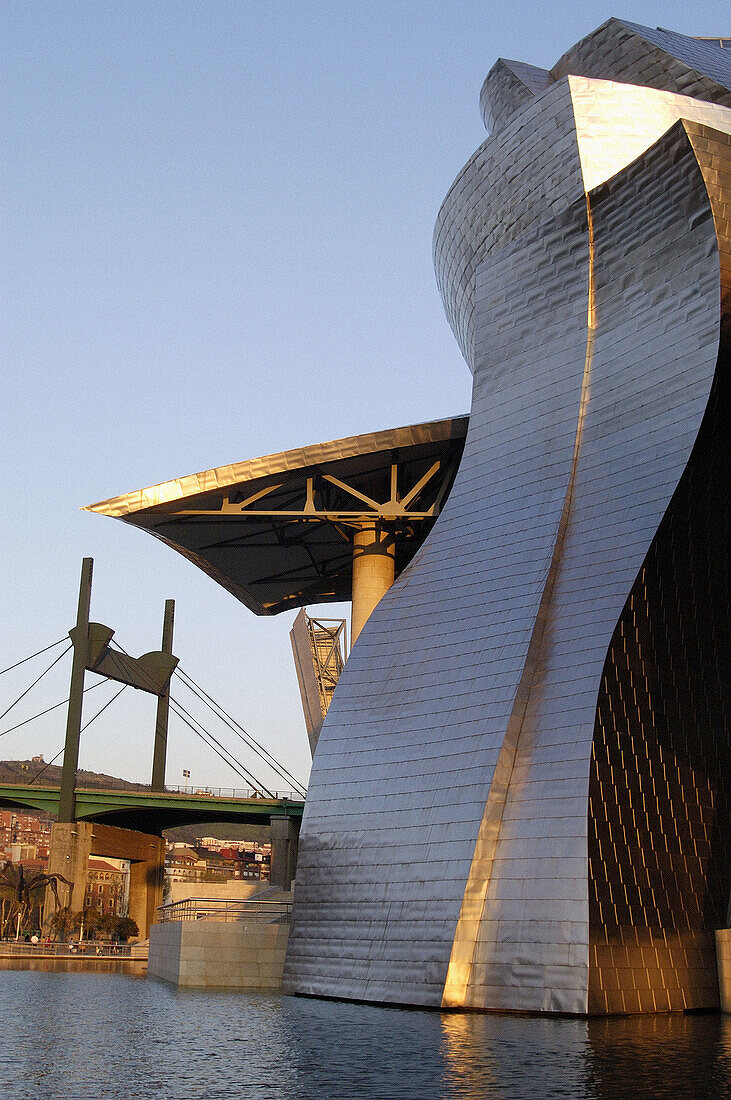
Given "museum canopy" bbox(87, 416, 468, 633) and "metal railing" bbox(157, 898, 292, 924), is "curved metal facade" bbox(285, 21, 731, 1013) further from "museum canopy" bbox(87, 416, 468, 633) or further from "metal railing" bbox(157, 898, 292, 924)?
"museum canopy" bbox(87, 416, 468, 633)

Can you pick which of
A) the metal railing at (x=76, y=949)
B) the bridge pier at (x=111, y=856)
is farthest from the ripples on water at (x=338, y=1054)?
the bridge pier at (x=111, y=856)

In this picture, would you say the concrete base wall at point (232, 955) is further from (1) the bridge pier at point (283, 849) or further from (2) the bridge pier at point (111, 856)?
(2) the bridge pier at point (111, 856)

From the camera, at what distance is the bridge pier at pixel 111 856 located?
150 feet

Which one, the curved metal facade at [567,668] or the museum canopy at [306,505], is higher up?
the museum canopy at [306,505]

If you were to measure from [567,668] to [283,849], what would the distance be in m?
23.7

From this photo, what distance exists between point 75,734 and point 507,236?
34.9 metres

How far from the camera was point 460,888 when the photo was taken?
15469mm

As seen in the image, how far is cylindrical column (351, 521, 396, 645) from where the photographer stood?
26.2 metres

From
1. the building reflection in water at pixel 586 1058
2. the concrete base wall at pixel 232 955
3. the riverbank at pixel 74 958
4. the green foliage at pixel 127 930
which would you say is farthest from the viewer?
the green foliage at pixel 127 930

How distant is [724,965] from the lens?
15.7 metres

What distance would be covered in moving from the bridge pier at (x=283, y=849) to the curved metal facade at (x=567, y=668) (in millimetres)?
18641

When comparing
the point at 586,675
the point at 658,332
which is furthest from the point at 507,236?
the point at 586,675

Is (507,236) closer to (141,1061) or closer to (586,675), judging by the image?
(586,675)

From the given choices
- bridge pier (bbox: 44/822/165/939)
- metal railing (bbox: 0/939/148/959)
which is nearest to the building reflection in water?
metal railing (bbox: 0/939/148/959)
